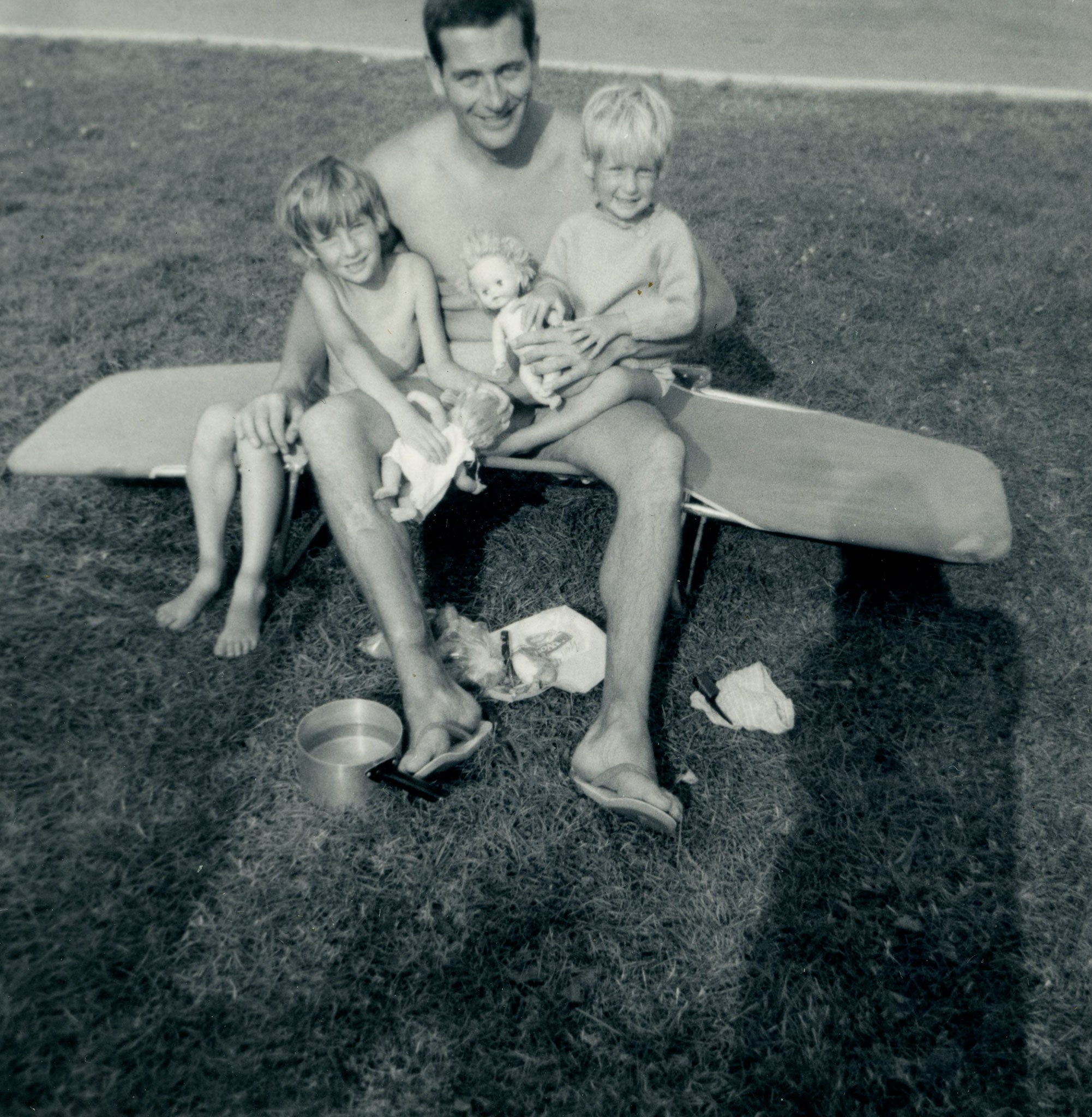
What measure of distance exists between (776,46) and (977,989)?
1025cm

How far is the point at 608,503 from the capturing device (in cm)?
396

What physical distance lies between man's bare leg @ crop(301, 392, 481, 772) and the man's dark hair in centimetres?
119

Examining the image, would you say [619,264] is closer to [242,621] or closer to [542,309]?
[542,309]

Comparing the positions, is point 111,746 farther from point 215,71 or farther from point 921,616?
point 215,71

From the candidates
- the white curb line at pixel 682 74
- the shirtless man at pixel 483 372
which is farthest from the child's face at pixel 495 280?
the white curb line at pixel 682 74

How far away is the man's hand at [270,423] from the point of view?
3.11m

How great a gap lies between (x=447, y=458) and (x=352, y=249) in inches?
28.4

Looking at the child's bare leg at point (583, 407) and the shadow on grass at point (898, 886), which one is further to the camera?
the child's bare leg at point (583, 407)

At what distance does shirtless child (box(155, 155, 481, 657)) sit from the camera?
3.09 m

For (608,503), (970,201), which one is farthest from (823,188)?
(608,503)

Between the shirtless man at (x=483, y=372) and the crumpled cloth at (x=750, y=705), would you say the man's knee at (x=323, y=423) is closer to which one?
the shirtless man at (x=483, y=372)

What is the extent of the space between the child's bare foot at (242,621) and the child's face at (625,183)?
5.31 feet

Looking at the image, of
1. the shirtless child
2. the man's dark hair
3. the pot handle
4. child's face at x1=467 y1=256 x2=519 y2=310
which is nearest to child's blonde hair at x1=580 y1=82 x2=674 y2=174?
→ the man's dark hair

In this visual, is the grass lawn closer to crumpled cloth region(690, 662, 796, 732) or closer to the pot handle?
crumpled cloth region(690, 662, 796, 732)
